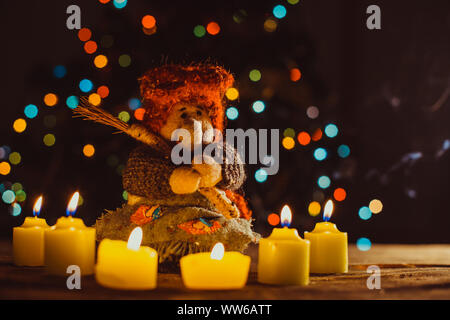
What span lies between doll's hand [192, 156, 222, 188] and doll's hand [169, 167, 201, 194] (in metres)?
0.02

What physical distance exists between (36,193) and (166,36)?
47.2 inches

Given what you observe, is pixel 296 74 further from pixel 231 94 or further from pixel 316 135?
pixel 231 94

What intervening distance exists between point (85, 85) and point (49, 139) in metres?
0.43

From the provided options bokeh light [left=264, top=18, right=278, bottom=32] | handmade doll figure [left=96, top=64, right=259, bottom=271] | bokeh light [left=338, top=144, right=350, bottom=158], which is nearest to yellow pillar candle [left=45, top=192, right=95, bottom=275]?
handmade doll figure [left=96, top=64, right=259, bottom=271]

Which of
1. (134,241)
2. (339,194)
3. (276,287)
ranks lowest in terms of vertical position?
(276,287)

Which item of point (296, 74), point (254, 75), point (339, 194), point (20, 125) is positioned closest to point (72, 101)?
point (20, 125)

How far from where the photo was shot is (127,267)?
112cm

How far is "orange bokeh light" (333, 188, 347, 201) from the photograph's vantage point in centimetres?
292

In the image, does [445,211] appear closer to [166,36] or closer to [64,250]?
[166,36]

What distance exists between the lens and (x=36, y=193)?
2.75 meters

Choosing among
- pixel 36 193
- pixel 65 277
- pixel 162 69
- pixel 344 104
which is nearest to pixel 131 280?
pixel 65 277

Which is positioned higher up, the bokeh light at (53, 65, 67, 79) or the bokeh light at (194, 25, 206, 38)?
the bokeh light at (194, 25, 206, 38)


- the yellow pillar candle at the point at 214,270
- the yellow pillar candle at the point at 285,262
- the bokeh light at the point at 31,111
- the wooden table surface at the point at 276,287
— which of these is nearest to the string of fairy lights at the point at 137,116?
the bokeh light at the point at 31,111

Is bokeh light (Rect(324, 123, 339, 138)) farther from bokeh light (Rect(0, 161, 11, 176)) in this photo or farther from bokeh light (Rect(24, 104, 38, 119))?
bokeh light (Rect(0, 161, 11, 176))
